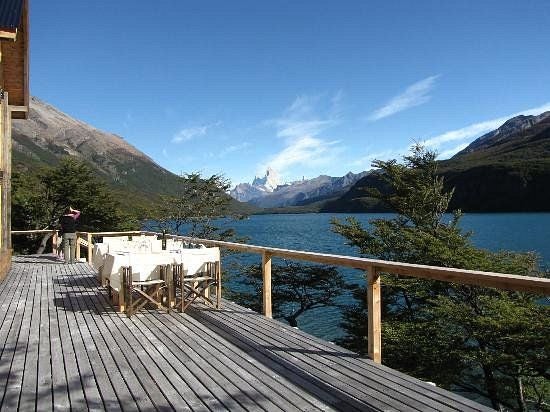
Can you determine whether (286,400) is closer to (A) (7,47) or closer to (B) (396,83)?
(A) (7,47)

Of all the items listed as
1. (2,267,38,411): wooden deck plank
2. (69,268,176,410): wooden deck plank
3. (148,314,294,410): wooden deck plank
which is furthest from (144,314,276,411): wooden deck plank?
(2,267,38,411): wooden deck plank

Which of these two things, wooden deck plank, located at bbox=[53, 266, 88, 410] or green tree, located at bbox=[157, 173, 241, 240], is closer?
wooden deck plank, located at bbox=[53, 266, 88, 410]

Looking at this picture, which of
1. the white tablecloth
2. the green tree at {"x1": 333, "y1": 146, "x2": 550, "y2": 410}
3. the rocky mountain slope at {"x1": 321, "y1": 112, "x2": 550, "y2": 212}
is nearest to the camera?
the white tablecloth

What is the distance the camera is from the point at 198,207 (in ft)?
95.6

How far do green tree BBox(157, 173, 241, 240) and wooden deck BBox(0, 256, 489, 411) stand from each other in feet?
74.3

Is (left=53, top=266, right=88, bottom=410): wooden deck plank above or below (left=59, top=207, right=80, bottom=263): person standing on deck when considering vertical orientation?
below

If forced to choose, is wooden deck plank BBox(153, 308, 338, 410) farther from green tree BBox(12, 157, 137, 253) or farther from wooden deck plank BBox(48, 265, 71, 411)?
green tree BBox(12, 157, 137, 253)

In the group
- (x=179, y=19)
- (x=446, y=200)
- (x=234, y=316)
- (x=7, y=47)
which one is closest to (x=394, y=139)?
(x=446, y=200)

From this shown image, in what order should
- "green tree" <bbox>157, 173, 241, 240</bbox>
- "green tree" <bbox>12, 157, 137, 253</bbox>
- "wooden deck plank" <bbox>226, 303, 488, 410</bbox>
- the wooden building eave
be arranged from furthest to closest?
1. "green tree" <bbox>157, 173, 241, 240</bbox>
2. "green tree" <bbox>12, 157, 137, 253</bbox>
3. the wooden building eave
4. "wooden deck plank" <bbox>226, 303, 488, 410</bbox>

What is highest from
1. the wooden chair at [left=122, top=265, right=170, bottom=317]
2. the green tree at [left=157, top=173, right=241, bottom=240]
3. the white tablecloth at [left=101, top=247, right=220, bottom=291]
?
the green tree at [left=157, top=173, right=241, bottom=240]

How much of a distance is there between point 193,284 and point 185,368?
2868 millimetres

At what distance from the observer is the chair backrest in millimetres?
6477

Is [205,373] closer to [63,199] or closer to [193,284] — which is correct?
[193,284]

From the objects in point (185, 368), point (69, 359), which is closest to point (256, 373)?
point (185, 368)
